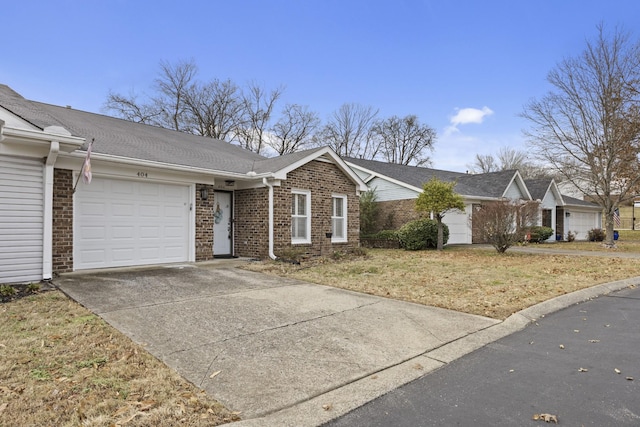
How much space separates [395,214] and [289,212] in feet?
31.7

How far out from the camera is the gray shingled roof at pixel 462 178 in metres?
20.5

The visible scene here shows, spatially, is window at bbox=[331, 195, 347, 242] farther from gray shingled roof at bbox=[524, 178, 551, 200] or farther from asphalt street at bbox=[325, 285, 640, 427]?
gray shingled roof at bbox=[524, 178, 551, 200]

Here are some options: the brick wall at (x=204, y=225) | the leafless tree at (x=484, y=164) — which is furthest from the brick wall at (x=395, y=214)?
the leafless tree at (x=484, y=164)

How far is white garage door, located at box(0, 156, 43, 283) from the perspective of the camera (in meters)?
6.84

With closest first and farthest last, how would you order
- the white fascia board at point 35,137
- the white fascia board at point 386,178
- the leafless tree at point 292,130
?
the white fascia board at point 35,137
the white fascia board at point 386,178
the leafless tree at point 292,130

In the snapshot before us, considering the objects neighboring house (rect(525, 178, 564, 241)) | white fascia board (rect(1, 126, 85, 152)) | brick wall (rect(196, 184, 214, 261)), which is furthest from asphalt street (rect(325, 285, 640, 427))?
neighboring house (rect(525, 178, 564, 241))

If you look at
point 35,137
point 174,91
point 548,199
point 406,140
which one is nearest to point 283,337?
point 35,137

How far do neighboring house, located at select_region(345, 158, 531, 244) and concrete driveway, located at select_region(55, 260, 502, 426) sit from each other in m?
13.3

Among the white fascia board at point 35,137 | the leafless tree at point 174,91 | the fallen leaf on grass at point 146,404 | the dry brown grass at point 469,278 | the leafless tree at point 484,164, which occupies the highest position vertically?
the leafless tree at point 174,91

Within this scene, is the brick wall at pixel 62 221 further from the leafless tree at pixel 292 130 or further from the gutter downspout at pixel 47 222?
the leafless tree at pixel 292 130

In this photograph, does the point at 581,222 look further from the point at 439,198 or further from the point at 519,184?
the point at 439,198

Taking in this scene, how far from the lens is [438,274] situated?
9133 mm

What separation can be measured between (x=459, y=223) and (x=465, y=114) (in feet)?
41.9

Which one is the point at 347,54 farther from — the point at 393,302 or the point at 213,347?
the point at 213,347
